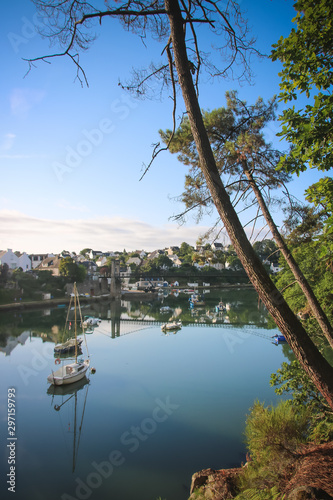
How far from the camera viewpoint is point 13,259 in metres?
60.3

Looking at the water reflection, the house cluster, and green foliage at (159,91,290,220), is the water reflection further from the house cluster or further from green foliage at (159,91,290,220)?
green foliage at (159,91,290,220)

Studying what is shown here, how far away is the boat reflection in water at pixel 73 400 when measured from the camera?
433 inches

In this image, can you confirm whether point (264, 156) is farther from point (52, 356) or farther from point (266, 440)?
point (52, 356)

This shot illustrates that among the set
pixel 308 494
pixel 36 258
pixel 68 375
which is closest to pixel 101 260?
pixel 36 258

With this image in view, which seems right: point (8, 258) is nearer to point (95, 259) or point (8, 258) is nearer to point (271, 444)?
point (95, 259)

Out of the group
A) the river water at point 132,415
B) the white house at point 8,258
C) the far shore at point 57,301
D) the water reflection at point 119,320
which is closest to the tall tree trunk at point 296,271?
the river water at point 132,415

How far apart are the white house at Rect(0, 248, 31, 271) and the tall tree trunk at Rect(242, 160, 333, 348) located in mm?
54312

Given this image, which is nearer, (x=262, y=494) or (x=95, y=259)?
(x=262, y=494)

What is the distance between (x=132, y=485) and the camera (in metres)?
8.01

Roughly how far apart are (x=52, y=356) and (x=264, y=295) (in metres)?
20.8

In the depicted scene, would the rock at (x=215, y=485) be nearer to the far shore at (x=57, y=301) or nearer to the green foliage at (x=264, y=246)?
the green foliage at (x=264, y=246)

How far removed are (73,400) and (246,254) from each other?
525 inches

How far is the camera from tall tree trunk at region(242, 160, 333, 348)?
5.32m

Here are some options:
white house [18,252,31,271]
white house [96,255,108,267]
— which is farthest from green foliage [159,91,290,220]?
white house [96,255,108,267]
